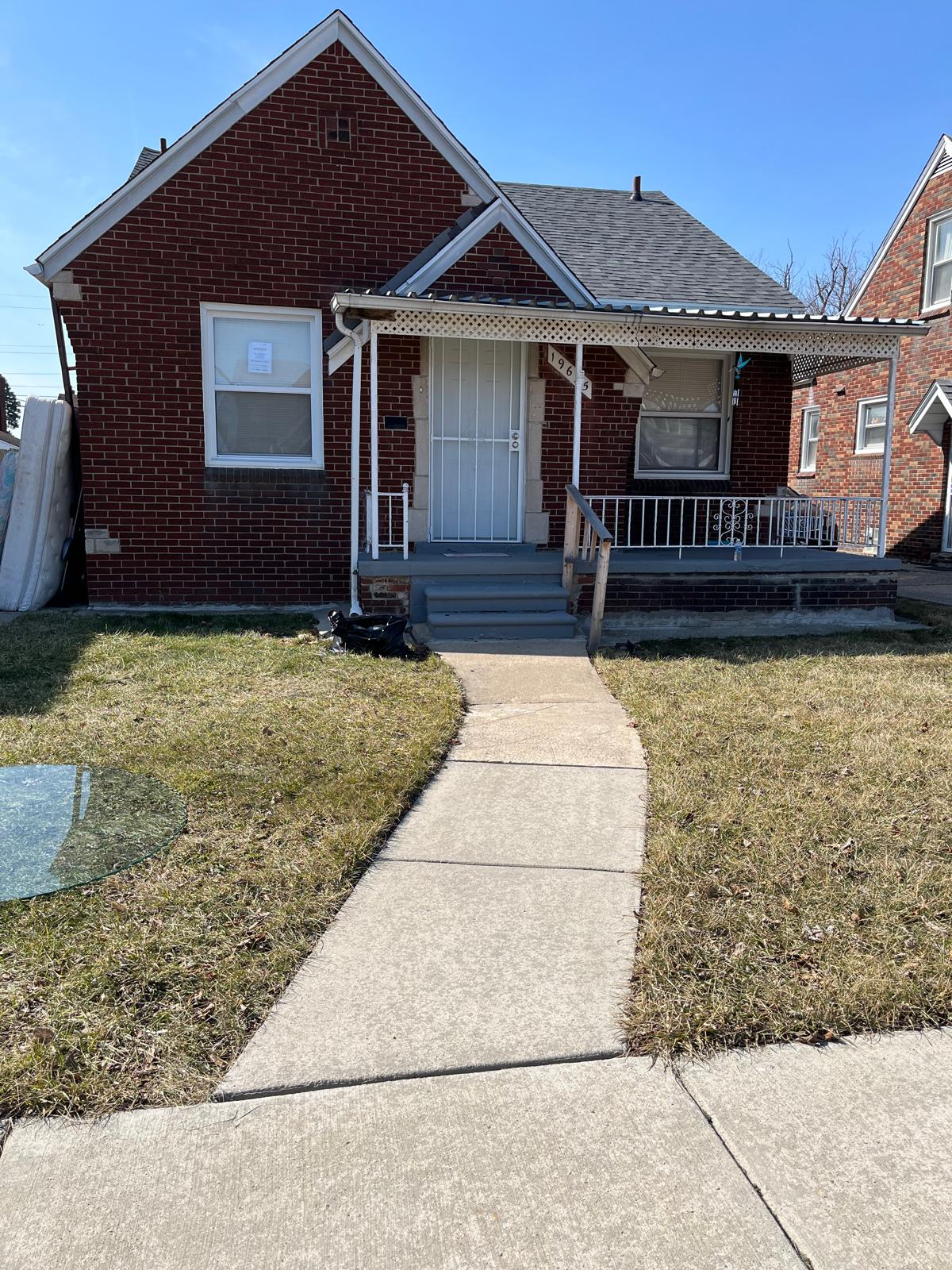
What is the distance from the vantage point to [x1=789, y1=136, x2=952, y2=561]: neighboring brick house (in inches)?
649

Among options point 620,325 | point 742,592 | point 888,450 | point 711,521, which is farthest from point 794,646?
point 620,325

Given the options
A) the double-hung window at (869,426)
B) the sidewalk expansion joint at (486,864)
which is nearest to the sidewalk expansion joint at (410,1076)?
the sidewalk expansion joint at (486,864)

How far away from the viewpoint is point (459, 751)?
5.46 metres

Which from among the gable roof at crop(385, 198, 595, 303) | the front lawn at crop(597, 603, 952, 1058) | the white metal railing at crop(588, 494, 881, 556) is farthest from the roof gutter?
the front lawn at crop(597, 603, 952, 1058)

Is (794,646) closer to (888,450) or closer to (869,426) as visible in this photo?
(888,450)

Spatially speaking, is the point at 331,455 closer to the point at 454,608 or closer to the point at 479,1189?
the point at 454,608

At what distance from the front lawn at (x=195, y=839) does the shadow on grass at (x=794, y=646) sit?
87.3 inches

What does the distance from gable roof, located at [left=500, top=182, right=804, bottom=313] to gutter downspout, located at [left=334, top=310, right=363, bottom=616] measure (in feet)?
11.8

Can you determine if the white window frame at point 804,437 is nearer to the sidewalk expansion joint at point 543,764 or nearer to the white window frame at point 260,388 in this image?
the white window frame at point 260,388

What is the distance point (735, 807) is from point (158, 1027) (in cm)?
278

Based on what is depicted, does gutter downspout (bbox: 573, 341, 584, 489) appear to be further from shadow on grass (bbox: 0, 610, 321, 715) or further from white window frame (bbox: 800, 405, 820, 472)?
white window frame (bbox: 800, 405, 820, 472)

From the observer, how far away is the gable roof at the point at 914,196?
1647 cm

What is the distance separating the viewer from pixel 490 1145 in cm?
230

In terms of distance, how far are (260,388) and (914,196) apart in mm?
13560
